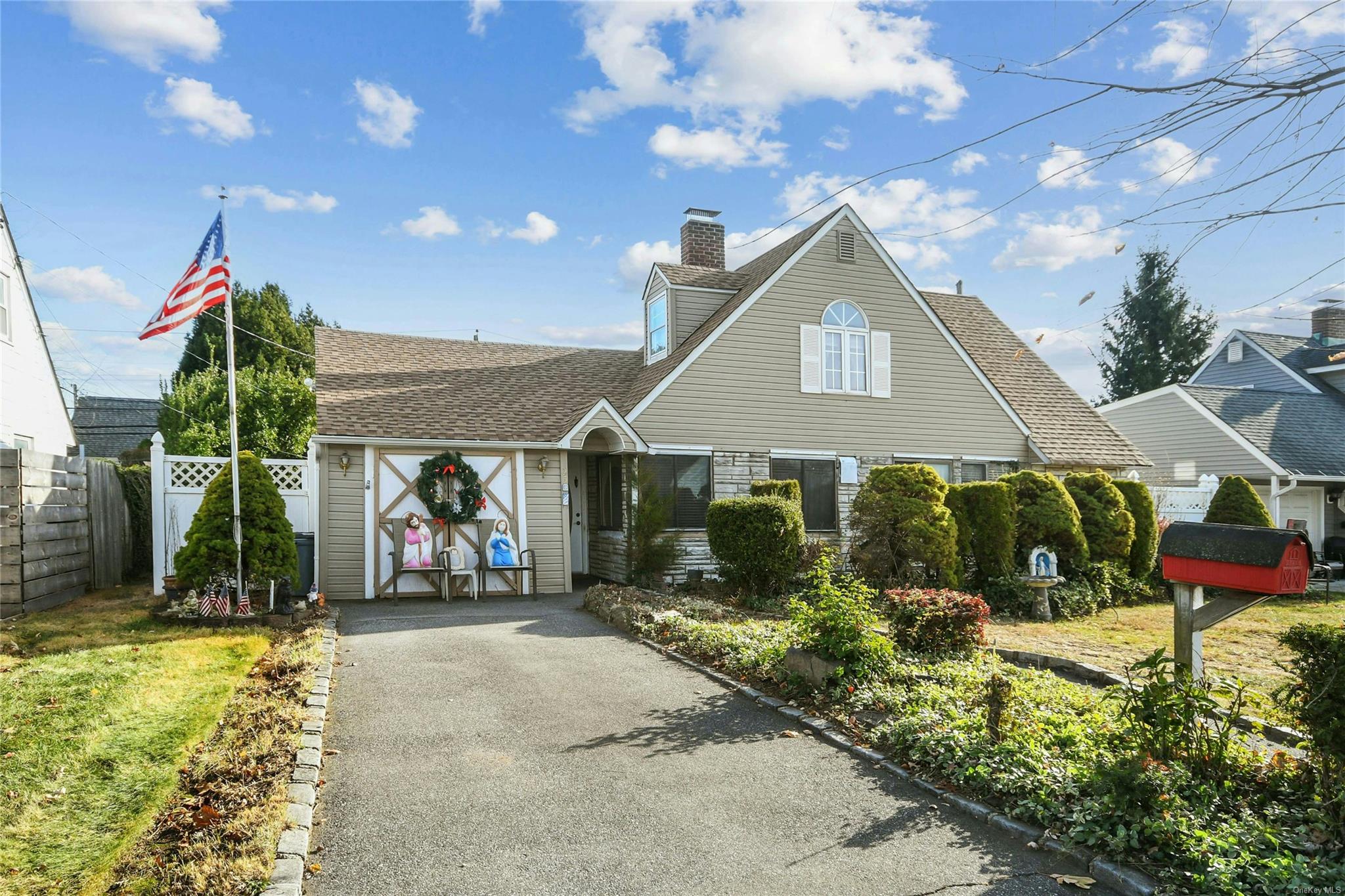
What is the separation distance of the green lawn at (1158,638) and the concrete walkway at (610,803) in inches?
145

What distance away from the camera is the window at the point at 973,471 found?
18.3 metres

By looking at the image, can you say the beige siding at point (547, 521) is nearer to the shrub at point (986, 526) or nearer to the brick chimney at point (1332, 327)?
the shrub at point (986, 526)

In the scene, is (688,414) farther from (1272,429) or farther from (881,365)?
(1272,429)

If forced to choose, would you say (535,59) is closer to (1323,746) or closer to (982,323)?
(1323,746)

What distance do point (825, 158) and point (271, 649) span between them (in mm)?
7690

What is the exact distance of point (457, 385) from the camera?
55.0 ft

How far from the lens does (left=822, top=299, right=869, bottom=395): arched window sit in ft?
56.9

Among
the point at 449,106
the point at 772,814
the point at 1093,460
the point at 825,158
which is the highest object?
the point at 449,106

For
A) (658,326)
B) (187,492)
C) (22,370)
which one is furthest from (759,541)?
(22,370)

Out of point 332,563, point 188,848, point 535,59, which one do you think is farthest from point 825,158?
point 332,563

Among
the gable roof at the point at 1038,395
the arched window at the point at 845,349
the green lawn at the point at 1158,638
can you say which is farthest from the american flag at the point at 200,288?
the gable roof at the point at 1038,395

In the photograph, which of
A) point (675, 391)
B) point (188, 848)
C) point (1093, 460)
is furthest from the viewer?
point (1093, 460)

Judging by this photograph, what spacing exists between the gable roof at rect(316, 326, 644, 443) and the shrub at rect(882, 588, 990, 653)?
833cm

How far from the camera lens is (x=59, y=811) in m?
4.86
